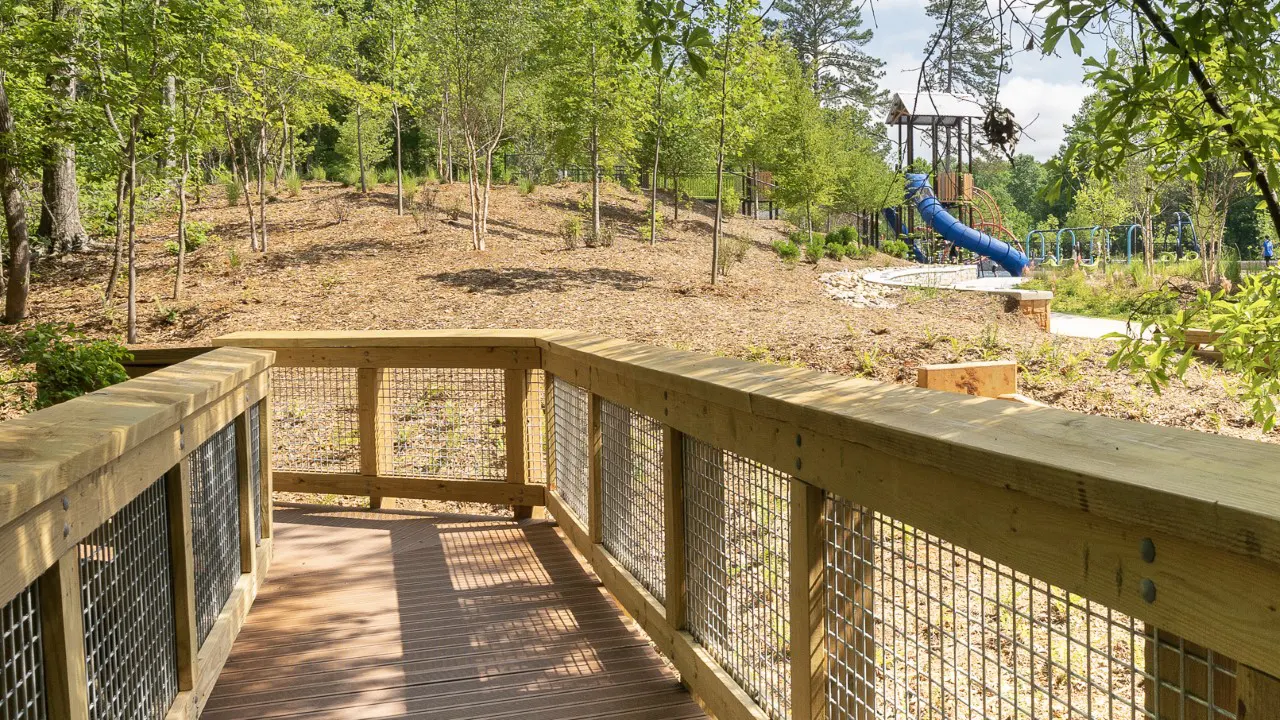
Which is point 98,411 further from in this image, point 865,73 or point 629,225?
point 865,73

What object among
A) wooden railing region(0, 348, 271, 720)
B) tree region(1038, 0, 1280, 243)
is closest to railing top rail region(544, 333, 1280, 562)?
tree region(1038, 0, 1280, 243)

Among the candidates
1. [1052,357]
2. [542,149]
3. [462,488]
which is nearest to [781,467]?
[462,488]

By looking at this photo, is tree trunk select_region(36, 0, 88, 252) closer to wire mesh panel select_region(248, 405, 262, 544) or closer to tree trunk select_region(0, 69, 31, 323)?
tree trunk select_region(0, 69, 31, 323)

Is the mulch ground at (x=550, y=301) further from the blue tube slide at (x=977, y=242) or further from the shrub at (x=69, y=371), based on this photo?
the blue tube slide at (x=977, y=242)

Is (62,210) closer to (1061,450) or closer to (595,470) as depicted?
(595,470)

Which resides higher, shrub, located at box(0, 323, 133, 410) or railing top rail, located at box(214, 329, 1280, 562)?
railing top rail, located at box(214, 329, 1280, 562)

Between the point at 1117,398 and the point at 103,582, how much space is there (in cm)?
810

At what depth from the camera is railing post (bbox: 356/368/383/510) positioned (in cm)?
560

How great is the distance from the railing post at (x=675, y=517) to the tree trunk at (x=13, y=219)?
498 inches

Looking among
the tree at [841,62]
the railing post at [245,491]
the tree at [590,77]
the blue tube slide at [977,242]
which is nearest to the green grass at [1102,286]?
the blue tube slide at [977,242]

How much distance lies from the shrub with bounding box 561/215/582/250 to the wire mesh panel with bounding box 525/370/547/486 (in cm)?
1308

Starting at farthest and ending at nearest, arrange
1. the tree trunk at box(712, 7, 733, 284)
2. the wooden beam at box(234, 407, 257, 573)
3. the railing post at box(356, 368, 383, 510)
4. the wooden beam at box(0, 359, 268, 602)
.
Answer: the tree trunk at box(712, 7, 733, 284) → the railing post at box(356, 368, 383, 510) → the wooden beam at box(234, 407, 257, 573) → the wooden beam at box(0, 359, 268, 602)

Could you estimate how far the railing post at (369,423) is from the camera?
18.4 feet

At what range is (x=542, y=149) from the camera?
3522cm
